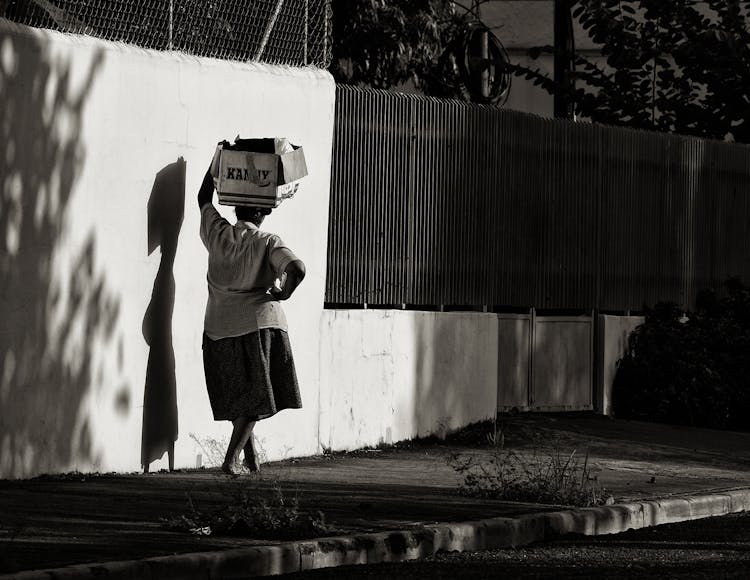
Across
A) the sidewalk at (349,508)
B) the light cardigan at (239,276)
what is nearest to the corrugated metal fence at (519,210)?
the sidewalk at (349,508)

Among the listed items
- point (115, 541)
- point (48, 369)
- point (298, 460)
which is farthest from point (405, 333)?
point (115, 541)

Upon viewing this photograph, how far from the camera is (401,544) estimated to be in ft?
26.7

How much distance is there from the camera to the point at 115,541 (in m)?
7.60

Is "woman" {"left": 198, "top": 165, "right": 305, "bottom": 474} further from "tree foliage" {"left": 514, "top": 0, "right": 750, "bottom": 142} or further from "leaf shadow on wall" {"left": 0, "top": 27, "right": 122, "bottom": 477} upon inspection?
"tree foliage" {"left": 514, "top": 0, "right": 750, "bottom": 142}

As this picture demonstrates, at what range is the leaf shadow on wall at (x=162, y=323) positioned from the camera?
35.3ft

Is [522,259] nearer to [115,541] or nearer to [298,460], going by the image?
[298,460]

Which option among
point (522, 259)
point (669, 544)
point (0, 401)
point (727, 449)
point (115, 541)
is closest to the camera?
point (115, 541)

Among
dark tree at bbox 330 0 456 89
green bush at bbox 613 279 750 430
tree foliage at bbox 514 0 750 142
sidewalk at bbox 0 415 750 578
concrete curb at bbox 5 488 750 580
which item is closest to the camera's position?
concrete curb at bbox 5 488 750 580

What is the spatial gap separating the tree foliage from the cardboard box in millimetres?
11206

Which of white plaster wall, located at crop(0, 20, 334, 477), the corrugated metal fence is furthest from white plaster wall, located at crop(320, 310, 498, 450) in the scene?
white plaster wall, located at crop(0, 20, 334, 477)

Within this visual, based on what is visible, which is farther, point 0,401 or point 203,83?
point 203,83

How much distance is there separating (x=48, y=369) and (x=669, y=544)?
3.71 m

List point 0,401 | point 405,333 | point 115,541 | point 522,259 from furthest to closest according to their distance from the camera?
point 522,259
point 405,333
point 0,401
point 115,541

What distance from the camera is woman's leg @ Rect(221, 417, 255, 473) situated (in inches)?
415
